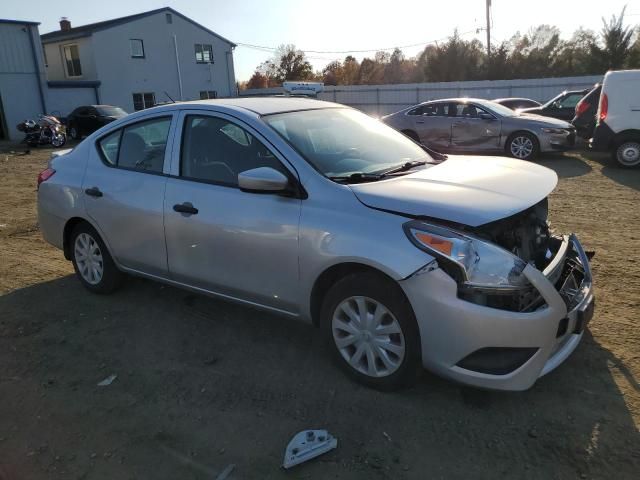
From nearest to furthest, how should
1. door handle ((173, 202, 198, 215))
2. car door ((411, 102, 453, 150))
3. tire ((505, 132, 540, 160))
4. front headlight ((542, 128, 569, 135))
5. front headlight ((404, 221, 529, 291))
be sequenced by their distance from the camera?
front headlight ((404, 221, 529, 291)), door handle ((173, 202, 198, 215)), front headlight ((542, 128, 569, 135)), tire ((505, 132, 540, 160)), car door ((411, 102, 453, 150))

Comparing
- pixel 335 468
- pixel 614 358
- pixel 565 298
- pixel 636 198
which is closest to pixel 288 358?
pixel 335 468

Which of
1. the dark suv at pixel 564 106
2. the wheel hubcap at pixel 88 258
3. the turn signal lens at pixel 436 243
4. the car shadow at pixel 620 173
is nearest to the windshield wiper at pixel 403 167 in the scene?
the turn signal lens at pixel 436 243

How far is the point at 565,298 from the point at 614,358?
0.81 metres

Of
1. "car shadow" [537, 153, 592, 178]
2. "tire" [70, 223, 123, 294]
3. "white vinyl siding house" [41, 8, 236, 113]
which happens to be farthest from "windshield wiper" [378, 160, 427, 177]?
"white vinyl siding house" [41, 8, 236, 113]

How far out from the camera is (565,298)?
3.05 m

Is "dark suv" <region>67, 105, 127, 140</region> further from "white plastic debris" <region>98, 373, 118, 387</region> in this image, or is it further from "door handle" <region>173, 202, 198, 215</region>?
"white plastic debris" <region>98, 373, 118, 387</region>

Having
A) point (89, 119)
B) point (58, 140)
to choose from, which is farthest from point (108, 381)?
point (89, 119)

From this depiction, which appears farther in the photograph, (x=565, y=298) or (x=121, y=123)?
(x=121, y=123)

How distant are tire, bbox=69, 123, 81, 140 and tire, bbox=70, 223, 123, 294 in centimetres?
2201

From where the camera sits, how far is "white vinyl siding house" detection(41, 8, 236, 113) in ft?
103

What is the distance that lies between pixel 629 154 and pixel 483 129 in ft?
10.3

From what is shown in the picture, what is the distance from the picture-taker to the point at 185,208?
3.87 metres

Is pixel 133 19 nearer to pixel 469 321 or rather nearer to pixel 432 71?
pixel 432 71

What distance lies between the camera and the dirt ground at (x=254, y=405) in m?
2.68
